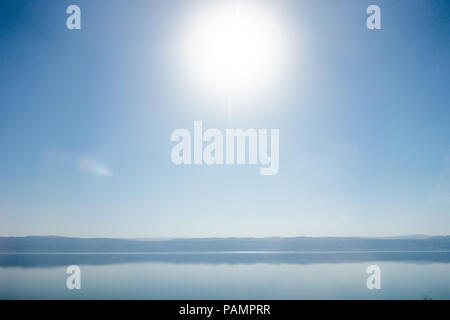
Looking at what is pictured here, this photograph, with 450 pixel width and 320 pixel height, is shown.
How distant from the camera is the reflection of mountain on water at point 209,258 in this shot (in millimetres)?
2824

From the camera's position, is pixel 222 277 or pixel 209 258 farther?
pixel 209 258

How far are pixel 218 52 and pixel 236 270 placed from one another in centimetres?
207

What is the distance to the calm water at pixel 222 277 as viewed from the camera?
9.24 ft

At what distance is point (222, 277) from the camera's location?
2.99 metres

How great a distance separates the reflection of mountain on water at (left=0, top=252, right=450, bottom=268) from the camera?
2.82m

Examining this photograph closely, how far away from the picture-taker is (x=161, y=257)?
10.8 feet

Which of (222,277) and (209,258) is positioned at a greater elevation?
(209,258)

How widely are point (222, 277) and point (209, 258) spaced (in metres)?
0.28
